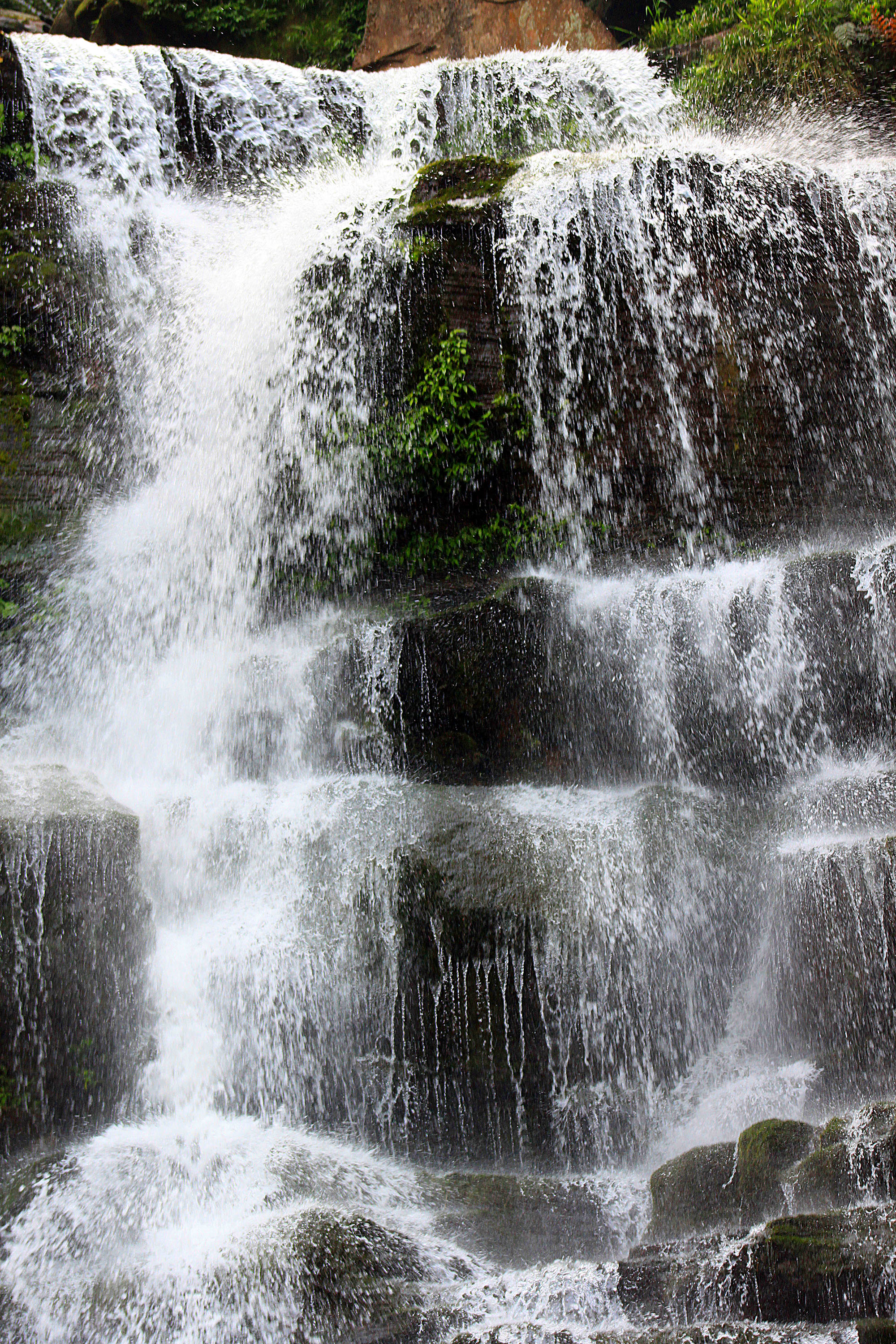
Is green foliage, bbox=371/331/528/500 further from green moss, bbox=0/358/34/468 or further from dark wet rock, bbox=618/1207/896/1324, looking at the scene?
dark wet rock, bbox=618/1207/896/1324

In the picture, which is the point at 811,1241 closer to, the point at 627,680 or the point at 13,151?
the point at 627,680

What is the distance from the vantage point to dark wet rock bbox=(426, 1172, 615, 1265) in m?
4.60

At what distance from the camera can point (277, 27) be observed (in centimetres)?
1393

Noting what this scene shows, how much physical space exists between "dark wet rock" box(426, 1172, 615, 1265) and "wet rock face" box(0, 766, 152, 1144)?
1.80 meters

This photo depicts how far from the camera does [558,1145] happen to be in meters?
5.38

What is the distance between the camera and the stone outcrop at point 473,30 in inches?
487

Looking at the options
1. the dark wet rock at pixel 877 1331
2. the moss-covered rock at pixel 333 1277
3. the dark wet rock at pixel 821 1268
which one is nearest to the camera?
the dark wet rock at pixel 877 1331

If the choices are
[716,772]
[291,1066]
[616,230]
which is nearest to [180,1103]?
[291,1066]

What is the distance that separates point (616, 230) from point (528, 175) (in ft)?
3.16

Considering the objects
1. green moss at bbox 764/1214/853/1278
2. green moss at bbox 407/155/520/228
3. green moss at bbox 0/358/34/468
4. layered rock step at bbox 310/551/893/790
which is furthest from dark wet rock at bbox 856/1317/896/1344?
green moss at bbox 0/358/34/468

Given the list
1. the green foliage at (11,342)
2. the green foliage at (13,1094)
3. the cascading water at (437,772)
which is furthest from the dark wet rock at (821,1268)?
the green foliage at (11,342)

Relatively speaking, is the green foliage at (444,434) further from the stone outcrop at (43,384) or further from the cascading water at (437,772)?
the stone outcrop at (43,384)

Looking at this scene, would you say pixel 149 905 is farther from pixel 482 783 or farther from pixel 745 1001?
pixel 745 1001

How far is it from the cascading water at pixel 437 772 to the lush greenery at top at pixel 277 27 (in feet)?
14.6
